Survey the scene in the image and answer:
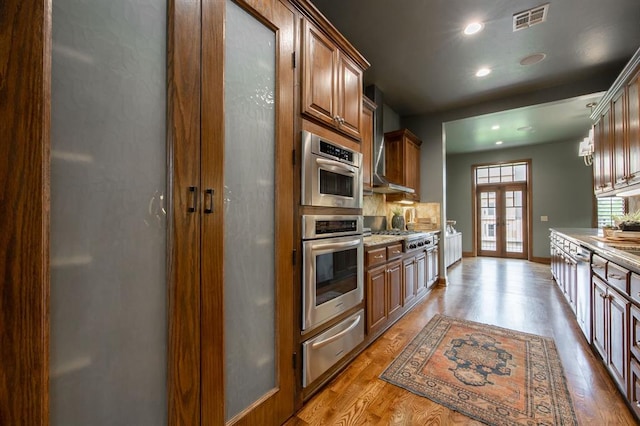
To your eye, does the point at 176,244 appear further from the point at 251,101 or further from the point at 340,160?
the point at 340,160

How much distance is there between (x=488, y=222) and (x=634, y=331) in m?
6.73

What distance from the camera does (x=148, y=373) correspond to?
953 millimetres

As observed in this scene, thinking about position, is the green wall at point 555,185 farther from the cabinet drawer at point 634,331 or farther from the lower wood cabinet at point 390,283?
the cabinet drawer at point 634,331

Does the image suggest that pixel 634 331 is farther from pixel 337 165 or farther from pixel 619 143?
pixel 619 143

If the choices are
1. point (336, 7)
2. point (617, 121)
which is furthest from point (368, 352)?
point (617, 121)

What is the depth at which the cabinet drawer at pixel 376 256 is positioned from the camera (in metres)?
2.36

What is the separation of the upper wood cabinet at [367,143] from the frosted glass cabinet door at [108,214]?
233 cm

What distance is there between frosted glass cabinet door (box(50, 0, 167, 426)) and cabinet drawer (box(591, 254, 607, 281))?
9.08 feet

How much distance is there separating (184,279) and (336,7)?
2.55 metres

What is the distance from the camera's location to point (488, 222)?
24.6 ft

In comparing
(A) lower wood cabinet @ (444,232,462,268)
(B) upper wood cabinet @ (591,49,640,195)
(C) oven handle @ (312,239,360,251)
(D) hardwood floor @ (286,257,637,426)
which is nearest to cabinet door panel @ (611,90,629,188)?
(B) upper wood cabinet @ (591,49,640,195)

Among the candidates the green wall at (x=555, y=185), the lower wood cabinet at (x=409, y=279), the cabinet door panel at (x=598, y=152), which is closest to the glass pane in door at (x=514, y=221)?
the green wall at (x=555, y=185)

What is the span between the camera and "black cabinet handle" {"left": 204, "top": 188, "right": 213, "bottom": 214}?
3.65 feet

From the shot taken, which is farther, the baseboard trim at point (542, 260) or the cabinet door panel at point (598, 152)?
the baseboard trim at point (542, 260)
